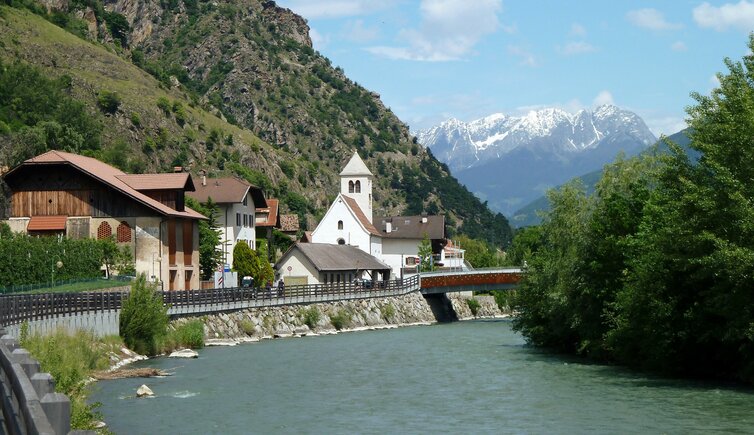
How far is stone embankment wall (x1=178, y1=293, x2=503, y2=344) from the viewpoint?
64000 mm

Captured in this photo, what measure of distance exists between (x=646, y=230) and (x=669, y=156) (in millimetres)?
4960

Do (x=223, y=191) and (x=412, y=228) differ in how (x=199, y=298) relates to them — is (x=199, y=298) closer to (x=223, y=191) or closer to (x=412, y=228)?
(x=223, y=191)

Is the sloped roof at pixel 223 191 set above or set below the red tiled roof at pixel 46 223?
above

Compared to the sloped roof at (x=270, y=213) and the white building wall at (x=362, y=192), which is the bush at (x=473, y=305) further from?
the sloped roof at (x=270, y=213)

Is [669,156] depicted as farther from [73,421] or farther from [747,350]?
[73,421]

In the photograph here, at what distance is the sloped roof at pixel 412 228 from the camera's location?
426 feet

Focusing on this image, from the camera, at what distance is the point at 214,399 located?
33906 mm

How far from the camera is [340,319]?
257ft

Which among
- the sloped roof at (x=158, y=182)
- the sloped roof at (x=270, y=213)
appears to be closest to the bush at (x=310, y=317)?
the sloped roof at (x=158, y=182)

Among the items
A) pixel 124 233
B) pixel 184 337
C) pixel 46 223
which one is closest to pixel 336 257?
pixel 124 233

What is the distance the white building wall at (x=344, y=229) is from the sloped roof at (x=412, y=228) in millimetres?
9117

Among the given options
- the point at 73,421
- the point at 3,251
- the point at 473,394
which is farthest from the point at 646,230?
the point at 3,251

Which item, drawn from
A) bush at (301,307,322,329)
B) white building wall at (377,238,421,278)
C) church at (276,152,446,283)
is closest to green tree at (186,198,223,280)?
bush at (301,307,322,329)

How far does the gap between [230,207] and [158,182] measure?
20.7m
